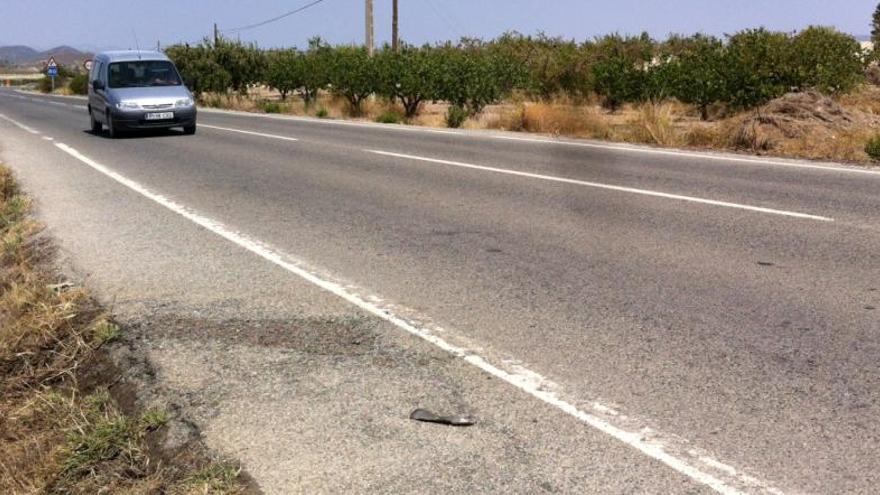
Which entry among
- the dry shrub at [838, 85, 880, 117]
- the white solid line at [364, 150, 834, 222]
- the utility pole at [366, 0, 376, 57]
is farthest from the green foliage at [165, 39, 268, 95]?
the white solid line at [364, 150, 834, 222]

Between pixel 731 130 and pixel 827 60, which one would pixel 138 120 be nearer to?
pixel 731 130

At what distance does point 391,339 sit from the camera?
459 centimetres

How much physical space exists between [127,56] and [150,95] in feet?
4.77

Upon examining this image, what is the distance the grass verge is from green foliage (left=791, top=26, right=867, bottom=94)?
2032cm

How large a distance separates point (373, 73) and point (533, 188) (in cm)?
2061

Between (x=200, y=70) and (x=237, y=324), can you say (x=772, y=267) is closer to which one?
(x=237, y=324)

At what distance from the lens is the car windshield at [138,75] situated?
1817 centimetres

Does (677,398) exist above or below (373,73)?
below

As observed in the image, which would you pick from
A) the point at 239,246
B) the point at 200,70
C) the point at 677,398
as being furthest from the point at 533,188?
the point at 200,70

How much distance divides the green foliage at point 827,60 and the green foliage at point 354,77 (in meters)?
13.8

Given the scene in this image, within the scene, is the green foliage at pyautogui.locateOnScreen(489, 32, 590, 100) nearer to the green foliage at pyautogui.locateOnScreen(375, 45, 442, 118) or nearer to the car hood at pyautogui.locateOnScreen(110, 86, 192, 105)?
the green foliage at pyautogui.locateOnScreen(375, 45, 442, 118)

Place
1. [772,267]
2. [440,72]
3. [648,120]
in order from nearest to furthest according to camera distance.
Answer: [772,267] → [648,120] → [440,72]

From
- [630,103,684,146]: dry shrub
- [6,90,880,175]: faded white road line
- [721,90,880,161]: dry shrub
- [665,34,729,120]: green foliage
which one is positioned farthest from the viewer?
[665,34,729,120]: green foliage

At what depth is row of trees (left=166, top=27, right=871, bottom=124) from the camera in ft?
71.6
